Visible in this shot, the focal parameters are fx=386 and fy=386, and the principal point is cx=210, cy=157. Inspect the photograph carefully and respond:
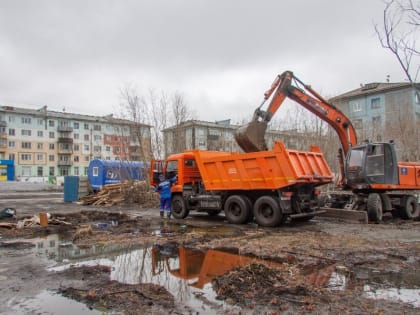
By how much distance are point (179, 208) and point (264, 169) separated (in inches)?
170

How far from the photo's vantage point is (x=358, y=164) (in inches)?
525

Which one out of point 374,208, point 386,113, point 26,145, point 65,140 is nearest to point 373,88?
point 386,113

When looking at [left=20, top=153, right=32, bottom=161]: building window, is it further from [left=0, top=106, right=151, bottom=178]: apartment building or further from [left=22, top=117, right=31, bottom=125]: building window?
[left=22, top=117, right=31, bottom=125]: building window

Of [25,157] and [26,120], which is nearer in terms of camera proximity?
[25,157]

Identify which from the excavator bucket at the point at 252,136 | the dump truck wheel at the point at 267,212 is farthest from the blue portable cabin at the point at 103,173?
the dump truck wheel at the point at 267,212

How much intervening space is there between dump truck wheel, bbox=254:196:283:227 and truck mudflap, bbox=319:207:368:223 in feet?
8.40

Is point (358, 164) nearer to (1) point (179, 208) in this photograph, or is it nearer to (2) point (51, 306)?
(1) point (179, 208)

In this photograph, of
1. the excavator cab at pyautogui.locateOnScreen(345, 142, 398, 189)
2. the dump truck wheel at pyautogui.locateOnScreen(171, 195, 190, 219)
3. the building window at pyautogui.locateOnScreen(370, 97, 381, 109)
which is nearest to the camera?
the excavator cab at pyautogui.locateOnScreen(345, 142, 398, 189)

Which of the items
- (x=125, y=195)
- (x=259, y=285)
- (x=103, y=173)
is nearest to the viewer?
(x=259, y=285)

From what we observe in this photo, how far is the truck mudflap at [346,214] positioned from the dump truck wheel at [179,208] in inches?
197

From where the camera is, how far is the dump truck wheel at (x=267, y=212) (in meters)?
11.7

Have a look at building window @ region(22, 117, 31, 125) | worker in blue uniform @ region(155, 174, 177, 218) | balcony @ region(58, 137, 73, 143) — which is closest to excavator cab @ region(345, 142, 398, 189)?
worker in blue uniform @ region(155, 174, 177, 218)

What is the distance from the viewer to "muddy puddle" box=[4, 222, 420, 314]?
502 centimetres

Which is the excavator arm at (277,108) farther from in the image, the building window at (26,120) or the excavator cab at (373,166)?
the building window at (26,120)
